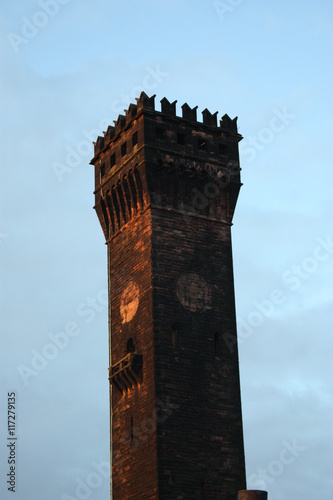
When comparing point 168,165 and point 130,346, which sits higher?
point 168,165

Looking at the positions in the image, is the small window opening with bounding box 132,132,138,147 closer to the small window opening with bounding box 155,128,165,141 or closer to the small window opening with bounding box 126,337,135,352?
the small window opening with bounding box 155,128,165,141

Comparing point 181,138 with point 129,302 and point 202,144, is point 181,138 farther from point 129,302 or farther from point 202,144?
point 129,302

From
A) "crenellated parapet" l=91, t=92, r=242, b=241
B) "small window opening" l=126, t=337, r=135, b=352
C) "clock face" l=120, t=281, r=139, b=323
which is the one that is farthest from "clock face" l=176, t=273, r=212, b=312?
"crenellated parapet" l=91, t=92, r=242, b=241

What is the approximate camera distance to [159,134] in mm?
51562

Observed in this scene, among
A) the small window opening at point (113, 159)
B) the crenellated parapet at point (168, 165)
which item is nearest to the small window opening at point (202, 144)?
the crenellated parapet at point (168, 165)

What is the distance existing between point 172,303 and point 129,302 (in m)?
2.96

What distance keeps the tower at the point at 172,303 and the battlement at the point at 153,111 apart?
0.26 feet

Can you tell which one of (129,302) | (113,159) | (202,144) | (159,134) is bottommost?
(129,302)

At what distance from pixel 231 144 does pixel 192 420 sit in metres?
16.2

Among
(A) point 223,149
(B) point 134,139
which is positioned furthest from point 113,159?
(A) point 223,149

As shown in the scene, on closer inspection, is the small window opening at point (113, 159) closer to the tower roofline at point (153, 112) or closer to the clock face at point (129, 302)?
the tower roofline at point (153, 112)

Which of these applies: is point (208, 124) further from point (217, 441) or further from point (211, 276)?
point (217, 441)

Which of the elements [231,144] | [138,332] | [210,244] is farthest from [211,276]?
[231,144]

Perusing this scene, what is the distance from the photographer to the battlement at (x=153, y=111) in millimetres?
51781
